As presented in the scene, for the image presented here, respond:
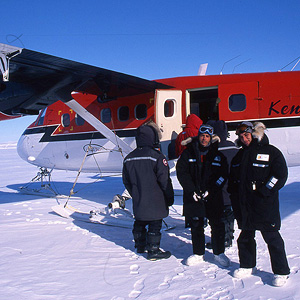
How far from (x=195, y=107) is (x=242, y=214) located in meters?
6.12

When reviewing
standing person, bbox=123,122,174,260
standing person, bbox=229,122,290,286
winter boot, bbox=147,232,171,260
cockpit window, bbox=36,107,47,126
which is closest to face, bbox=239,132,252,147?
standing person, bbox=229,122,290,286

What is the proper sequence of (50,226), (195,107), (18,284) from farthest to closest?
(195,107)
(50,226)
(18,284)

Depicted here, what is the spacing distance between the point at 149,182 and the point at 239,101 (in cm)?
362

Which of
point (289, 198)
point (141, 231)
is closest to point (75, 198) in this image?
point (141, 231)

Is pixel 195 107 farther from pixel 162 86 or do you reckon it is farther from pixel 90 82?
pixel 90 82

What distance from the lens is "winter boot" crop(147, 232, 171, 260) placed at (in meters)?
3.97

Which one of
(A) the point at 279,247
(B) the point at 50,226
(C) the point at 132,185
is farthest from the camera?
(B) the point at 50,226

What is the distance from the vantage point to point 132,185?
4.12 metres

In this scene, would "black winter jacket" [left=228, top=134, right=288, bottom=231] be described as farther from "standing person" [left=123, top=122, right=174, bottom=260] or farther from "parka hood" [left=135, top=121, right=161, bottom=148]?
"parka hood" [left=135, top=121, right=161, bottom=148]

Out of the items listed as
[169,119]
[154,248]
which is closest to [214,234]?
[154,248]

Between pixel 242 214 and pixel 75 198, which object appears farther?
pixel 75 198

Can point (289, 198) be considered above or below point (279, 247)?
below

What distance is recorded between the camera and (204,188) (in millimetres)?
3684

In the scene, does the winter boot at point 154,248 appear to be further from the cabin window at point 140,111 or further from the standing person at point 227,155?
the cabin window at point 140,111
